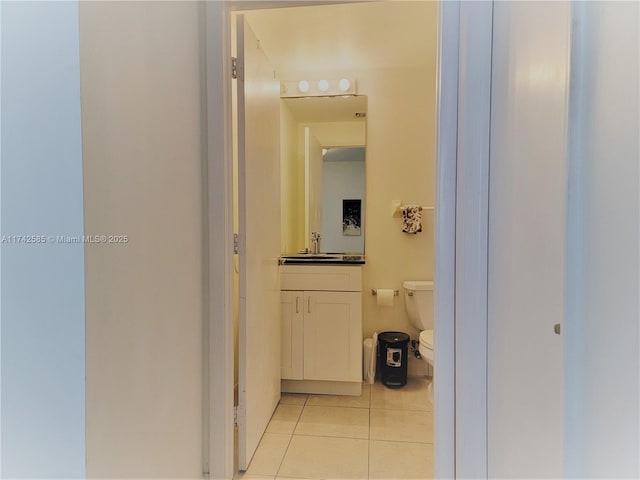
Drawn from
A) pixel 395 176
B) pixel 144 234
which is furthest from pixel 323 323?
A: pixel 144 234

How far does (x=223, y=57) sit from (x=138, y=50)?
1.40 ft

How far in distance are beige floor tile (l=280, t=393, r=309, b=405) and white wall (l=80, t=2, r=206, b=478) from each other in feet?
2.94

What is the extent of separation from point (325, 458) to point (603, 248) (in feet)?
4.95

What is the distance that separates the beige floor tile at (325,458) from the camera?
1.47 m

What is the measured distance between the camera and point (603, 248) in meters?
0.57

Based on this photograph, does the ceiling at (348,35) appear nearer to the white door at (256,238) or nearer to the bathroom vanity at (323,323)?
the white door at (256,238)

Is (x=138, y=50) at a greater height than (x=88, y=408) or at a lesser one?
greater

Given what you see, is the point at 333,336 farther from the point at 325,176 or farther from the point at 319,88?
the point at 319,88

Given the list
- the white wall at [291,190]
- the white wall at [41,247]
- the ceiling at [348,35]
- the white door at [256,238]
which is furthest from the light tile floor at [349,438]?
the ceiling at [348,35]

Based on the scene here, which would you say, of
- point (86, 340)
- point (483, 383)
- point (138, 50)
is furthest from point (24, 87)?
point (483, 383)

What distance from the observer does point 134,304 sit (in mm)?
894

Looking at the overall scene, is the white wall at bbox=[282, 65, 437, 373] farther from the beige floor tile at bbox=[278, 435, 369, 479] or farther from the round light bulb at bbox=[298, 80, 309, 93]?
the beige floor tile at bbox=[278, 435, 369, 479]

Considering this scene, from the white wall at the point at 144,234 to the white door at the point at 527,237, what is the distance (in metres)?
1.00

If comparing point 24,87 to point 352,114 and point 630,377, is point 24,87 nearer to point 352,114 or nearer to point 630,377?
point 630,377
